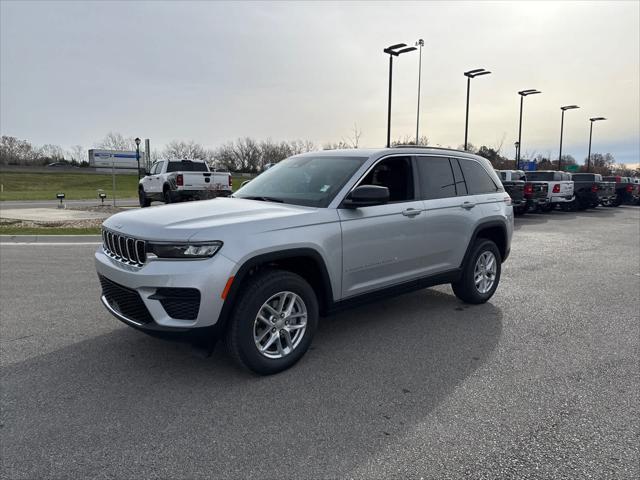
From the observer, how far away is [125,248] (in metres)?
3.61

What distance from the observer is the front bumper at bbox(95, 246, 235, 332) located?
10.6ft

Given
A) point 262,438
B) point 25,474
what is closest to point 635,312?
point 262,438

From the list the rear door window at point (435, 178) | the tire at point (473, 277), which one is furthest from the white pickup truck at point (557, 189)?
the rear door window at point (435, 178)

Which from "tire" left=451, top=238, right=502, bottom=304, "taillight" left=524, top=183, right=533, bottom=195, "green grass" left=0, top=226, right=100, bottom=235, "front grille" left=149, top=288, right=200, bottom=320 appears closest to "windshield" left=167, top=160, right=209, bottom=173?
"green grass" left=0, top=226, right=100, bottom=235

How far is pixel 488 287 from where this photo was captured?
19.4ft

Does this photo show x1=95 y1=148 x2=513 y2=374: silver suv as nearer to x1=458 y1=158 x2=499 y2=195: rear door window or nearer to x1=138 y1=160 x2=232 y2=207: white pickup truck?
x1=458 y1=158 x2=499 y2=195: rear door window

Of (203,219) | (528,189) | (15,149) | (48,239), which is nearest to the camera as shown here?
(203,219)

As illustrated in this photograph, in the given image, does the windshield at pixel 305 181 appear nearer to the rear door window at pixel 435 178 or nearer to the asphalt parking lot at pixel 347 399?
the rear door window at pixel 435 178

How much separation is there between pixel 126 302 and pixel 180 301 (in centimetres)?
60

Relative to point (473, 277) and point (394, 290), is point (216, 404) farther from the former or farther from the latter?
point (473, 277)

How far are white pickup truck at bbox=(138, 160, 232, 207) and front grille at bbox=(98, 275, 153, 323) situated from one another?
12.0 metres

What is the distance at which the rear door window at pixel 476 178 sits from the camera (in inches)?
221

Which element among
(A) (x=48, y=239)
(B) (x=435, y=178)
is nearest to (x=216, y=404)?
(B) (x=435, y=178)

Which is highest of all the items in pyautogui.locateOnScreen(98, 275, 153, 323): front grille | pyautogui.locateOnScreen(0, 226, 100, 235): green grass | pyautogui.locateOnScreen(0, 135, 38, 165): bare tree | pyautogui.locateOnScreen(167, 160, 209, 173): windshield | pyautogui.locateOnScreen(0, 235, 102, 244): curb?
pyautogui.locateOnScreen(0, 135, 38, 165): bare tree
